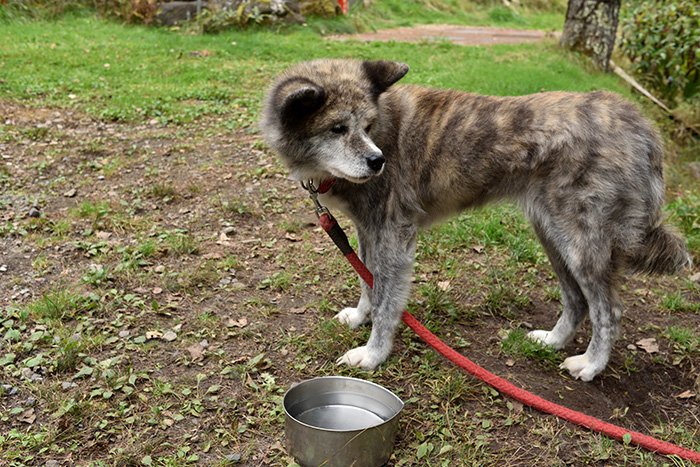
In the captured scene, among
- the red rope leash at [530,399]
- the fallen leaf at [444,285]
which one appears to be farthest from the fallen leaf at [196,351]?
the fallen leaf at [444,285]

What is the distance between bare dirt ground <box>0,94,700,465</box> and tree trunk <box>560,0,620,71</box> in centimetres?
660

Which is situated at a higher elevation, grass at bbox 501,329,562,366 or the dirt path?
the dirt path

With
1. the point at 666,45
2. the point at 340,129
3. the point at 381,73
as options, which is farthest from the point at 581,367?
the point at 666,45

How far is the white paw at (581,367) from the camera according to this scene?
13.2 ft

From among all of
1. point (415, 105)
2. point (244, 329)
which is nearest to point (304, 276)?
point (244, 329)

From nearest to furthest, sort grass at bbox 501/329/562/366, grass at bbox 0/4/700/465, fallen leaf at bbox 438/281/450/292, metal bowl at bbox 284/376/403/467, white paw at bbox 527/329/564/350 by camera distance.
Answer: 1. metal bowl at bbox 284/376/403/467
2. grass at bbox 0/4/700/465
3. grass at bbox 501/329/562/366
4. white paw at bbox 527/329/564/350
5. fallen leaf at bbox 438/281/450/292

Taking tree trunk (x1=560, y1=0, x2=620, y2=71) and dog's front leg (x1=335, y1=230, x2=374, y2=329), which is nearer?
dog's front leg (x1=335, y1=230, x2=374, y2=329)

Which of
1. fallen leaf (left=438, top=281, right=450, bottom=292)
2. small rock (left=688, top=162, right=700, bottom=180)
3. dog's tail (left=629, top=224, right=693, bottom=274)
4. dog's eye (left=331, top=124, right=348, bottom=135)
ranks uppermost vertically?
dog's eye (left=331, top=124, right=348, bottom=135)

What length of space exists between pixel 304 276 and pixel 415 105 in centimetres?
165

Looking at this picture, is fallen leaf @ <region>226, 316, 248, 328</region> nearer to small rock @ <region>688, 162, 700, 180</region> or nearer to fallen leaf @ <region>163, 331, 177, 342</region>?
fallen leaf @ <region>163, 331, 177, 342</region>

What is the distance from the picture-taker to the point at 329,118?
12.4 ft

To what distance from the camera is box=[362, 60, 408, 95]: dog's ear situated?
400 cm

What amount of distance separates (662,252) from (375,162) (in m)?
1.75

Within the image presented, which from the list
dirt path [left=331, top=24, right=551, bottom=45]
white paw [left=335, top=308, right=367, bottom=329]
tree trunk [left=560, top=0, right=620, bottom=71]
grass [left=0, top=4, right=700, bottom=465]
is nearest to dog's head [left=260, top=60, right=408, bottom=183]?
white paw [left=335, top=308, right=367, bottom=329]
